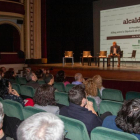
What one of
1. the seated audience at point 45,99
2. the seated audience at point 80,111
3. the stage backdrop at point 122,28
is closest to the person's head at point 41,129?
the seated audience at point 80,111

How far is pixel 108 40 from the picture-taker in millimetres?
10016

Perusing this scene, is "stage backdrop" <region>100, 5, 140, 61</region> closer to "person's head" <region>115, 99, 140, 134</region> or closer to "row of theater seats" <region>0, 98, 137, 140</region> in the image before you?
"row of theater seats" <region>0, 98, 137, 140</region>

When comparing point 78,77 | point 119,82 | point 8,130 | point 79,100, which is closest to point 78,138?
point 79,100

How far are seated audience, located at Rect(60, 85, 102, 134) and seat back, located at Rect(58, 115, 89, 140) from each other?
0.59 feet

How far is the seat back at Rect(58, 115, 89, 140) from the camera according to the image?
159cm

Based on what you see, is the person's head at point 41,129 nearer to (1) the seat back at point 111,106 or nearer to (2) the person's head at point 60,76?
(1) the seat back at point 111,106

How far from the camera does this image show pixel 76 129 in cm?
163

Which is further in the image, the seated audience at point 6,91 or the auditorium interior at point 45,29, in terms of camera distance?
the auditorium interior at point 45,29

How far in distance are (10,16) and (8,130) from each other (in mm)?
8656


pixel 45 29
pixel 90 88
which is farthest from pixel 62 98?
pixel 45 29

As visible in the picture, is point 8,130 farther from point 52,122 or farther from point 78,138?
point 52,122

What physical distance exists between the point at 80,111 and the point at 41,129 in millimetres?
1057

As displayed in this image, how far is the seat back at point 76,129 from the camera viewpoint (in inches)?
62.5

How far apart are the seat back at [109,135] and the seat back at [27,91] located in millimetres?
2181
